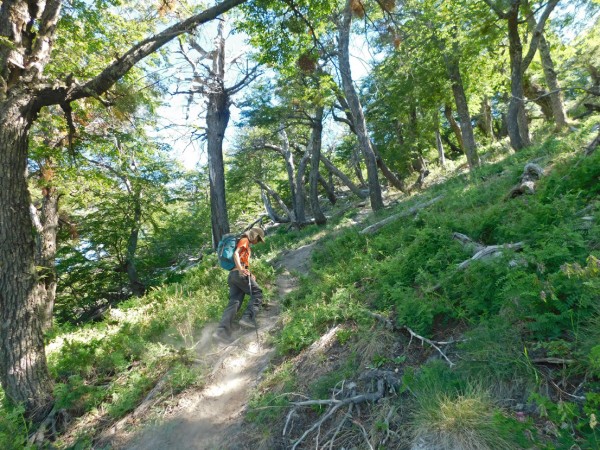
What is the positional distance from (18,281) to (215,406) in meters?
3.10

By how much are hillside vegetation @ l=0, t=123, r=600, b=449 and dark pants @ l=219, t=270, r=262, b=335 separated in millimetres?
599

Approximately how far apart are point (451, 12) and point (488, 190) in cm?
724

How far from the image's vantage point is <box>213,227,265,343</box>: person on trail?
6012 millimetres

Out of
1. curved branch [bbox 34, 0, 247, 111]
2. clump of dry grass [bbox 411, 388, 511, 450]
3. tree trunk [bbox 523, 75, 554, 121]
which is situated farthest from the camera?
tree trunk [bbox 523, 75, 554, 121]

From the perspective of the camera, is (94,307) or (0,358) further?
(94,307)

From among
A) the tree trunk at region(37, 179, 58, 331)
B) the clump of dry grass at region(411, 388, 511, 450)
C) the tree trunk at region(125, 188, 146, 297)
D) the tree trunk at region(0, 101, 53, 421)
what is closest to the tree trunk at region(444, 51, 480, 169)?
the clump of dry grass at region(411, 388, 511, 450)

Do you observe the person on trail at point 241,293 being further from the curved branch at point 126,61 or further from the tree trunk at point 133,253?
the tree trunk at point 133,253

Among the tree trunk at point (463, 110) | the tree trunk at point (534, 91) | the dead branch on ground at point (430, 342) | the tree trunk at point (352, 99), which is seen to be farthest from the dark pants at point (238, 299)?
the tree trunk at point (534, 91)

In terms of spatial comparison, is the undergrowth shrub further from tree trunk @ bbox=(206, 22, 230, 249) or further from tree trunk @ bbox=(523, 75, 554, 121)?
tree trunk @ bbox=(523, 75, 554, 121)

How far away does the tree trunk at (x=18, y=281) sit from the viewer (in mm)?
4465

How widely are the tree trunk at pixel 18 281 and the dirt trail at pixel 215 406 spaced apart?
5.19 feet

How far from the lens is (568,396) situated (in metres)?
2.28

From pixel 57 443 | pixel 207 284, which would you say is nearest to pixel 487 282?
pixel 57 443

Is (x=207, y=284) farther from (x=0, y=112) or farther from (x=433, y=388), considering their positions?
(x=433, y=388)
